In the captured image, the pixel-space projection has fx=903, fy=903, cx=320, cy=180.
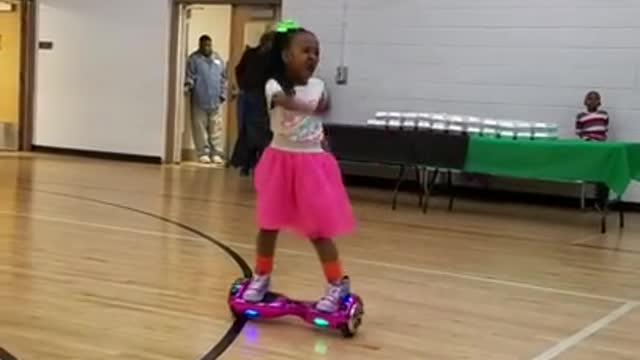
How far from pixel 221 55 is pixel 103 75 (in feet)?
5.09

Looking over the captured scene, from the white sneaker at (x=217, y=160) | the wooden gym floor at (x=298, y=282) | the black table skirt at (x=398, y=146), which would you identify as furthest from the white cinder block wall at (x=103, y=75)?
the black table skirt at (x=398, y=146)

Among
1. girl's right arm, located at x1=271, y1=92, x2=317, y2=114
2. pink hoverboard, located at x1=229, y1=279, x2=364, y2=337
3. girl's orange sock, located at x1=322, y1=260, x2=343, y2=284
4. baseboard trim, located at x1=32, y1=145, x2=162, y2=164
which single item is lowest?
baseboard trim, located at x1=32, y1=145, x2=162, y2=164

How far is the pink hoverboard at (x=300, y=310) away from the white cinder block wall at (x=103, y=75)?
8.30m

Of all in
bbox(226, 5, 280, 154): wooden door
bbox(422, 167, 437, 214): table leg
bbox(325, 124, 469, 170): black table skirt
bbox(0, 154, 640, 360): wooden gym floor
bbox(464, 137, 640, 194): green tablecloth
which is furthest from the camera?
bbox(226, 5, 280, 154): wooden door

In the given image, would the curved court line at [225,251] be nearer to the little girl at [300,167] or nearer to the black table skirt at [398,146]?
the little girl at [300,167]

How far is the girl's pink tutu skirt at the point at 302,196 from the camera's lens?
10.3 ft

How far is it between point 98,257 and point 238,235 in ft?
3.97

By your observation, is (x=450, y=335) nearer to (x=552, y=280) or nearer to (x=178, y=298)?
(x=178, y=298)

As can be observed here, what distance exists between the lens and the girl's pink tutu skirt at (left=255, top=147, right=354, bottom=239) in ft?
10.3

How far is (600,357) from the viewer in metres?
3.01

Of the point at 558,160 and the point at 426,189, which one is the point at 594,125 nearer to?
the point at 558,160

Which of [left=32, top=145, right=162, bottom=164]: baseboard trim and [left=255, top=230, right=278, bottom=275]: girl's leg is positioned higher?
[left=255, top=230, right=278, bottom=275]: girl's leg

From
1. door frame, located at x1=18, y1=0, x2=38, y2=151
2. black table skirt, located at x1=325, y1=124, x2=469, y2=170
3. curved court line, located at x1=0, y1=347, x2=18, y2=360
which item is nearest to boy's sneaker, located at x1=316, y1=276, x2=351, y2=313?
curved court line, located at x1=0, y1=347, x2=18, y2=360

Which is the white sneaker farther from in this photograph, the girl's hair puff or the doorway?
the girl's hair puff
